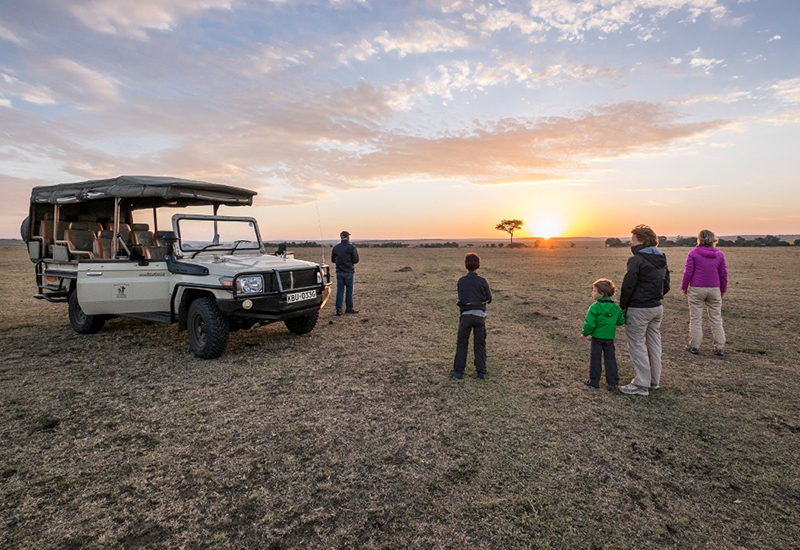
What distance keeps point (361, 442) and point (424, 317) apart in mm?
→ 6216

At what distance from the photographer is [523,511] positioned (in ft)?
9.23

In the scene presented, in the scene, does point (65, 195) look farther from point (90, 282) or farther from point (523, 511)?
point (523, 511)

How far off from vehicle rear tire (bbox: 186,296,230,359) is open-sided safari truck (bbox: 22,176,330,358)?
2 cm

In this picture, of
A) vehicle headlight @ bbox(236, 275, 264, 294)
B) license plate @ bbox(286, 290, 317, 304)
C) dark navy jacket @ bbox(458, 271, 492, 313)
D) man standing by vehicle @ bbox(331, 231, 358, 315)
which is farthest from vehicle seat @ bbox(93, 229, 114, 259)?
dark navy jacket @ bbox(458, 271, 492, 313)

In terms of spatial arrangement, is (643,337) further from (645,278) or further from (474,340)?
(474,340)

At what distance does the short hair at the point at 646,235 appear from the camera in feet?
15.6

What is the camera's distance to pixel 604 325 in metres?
4.91

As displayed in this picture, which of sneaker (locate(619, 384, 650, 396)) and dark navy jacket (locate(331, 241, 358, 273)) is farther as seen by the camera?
dark navy jacket (locate(331, 241, 358, 273))

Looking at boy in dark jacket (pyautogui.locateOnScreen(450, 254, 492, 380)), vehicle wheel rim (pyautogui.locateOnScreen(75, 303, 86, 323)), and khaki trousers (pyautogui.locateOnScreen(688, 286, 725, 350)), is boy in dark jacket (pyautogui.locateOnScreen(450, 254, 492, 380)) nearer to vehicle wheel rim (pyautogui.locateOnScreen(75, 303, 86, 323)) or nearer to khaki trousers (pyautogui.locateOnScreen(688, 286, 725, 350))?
khaki trousers (pyautogui.locateOnScreen(688, 286, 725, 350))

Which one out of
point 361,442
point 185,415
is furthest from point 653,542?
point 185,415

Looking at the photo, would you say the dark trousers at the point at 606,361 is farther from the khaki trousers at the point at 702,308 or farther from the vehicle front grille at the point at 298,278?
the vehicle front grille at the point at 298,278

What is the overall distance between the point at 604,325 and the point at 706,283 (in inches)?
117

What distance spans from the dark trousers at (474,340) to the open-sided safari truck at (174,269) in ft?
9.45

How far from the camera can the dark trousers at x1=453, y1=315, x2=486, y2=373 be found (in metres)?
5.26
